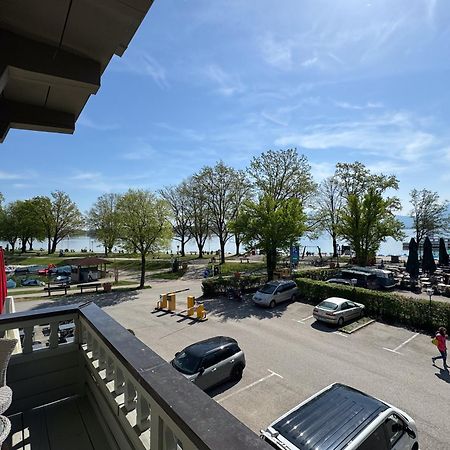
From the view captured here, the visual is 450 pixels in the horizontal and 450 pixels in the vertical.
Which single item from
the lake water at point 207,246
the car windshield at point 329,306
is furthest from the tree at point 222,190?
the car windshield at point 329,306

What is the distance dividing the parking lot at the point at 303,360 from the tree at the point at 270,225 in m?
6.43

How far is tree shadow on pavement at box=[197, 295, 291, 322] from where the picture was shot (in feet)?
56.1

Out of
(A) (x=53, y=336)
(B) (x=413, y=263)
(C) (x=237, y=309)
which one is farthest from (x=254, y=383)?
(B) (x=413, y=263)

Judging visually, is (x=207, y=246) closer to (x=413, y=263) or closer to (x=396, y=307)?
(x=413, y=263)

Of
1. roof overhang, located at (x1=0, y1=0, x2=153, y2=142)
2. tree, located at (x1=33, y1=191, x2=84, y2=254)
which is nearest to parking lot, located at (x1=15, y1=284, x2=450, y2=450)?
roof overhang, located at (x1=0, y1=0, x2=153, y2=142)

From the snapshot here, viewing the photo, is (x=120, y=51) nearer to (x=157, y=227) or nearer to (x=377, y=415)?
(x=377, y=415)

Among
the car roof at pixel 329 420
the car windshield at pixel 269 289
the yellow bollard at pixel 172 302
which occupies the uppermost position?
the car windshield at pixel 269 289

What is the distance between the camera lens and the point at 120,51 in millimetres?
2518

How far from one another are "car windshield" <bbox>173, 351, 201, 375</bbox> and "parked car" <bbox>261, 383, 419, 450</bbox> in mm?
3481

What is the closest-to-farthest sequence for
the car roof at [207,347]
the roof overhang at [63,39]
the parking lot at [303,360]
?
the roof overhang at [63,39] < the parking lot at [303,360] < the car roof at [207,347]

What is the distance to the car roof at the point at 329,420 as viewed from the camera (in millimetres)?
5145

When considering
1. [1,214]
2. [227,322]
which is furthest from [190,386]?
[1,214]

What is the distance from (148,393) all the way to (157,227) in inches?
993

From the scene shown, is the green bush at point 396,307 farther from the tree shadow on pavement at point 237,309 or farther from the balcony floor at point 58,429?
Result: the balcony floor at point 58,429
